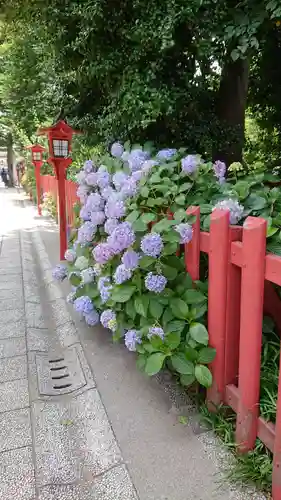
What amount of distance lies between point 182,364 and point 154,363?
5.3 inches

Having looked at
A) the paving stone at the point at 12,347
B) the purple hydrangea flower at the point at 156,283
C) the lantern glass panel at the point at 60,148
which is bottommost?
the paving stone at the point at 12,347

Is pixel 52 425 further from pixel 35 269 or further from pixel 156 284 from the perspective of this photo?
pixel 35 269

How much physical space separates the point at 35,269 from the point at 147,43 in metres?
3.18

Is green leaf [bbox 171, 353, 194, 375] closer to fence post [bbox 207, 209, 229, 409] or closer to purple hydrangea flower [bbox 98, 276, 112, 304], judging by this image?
fence post [bbox 207, 209, 229, 409]

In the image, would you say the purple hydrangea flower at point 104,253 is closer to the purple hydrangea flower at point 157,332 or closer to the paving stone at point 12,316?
the purple hydrangea flower at point 157,332

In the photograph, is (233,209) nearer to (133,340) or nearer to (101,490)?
(133,340)

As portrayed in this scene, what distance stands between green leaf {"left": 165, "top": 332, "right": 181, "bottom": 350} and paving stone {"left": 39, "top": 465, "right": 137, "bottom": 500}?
59 centimetres

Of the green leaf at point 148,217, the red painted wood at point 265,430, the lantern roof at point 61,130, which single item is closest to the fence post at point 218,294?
the red painted wood at point 265,430

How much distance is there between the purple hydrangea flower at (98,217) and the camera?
101 inches

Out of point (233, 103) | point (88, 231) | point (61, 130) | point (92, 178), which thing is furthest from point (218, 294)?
point (61, 130)

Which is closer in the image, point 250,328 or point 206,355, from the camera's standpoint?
point 250,328

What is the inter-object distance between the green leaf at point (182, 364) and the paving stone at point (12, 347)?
1485mm

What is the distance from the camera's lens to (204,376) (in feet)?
6.04

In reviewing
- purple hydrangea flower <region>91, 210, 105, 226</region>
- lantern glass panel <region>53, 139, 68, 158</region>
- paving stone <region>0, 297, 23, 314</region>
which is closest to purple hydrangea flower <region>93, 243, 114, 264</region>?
purple hydrangea flower <region>91, 210, 105, 226</region>
